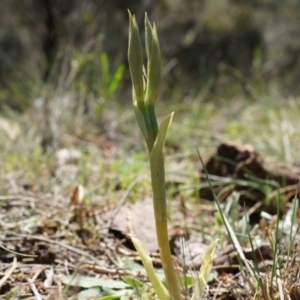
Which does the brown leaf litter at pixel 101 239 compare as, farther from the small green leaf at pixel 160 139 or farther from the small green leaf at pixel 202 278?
the small green leaf at pixel 160 139

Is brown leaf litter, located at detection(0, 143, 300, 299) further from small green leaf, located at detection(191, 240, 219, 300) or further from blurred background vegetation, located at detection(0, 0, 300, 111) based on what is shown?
blurred background vegetation, located at detection(0, 0, 300, 111)

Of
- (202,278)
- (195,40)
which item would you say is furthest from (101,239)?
(195,40)

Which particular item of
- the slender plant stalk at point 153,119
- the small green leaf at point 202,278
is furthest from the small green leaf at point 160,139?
the small green leaf at point 202,278

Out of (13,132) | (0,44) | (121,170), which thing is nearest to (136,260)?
(121,170)

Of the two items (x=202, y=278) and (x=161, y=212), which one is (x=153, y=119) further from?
(x=202, y=278)

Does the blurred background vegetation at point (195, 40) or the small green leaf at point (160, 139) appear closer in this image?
the small green leaf at point (160, 139)

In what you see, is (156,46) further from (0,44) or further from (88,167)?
(0,44)

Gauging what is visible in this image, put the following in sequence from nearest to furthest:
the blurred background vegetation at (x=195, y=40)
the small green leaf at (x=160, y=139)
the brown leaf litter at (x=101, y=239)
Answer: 1. the small green leaf at (x=160, y=139)
2. the brown leaf litter at (x=101, y=239)
3. the blurred background vegetation at (x=195, y=40)

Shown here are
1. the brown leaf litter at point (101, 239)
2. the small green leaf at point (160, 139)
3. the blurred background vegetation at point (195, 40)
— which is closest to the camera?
the small green leaf at point (160, 139)
